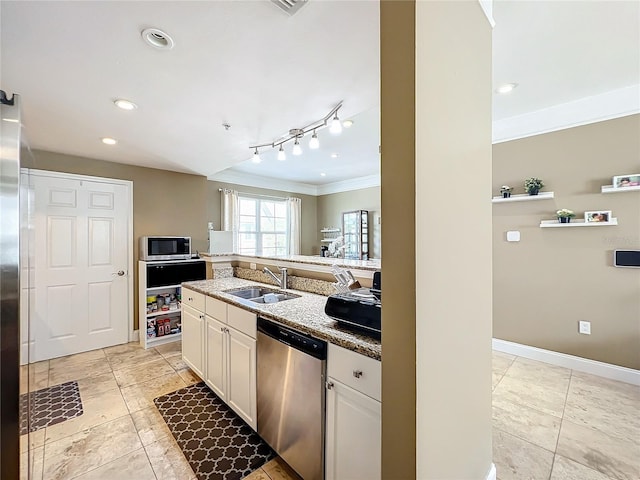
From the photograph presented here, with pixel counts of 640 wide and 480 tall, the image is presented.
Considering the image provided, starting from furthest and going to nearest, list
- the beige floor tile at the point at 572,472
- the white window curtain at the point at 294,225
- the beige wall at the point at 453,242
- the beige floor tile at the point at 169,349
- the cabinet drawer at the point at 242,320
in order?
the white window curtain at the point at 294,225 → the beige floor tile at the point at 169,349 → the cabinet drawer at the point at 242,320 → the beige floor tile at the point at 572,472 → the beige wall at the point at 453,242

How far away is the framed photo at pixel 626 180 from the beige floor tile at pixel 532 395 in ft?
6.07

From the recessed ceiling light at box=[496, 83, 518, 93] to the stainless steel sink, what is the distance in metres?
2.48

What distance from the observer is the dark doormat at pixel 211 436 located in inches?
65.1

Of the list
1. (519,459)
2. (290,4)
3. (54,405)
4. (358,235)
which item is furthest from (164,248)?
(519,459)

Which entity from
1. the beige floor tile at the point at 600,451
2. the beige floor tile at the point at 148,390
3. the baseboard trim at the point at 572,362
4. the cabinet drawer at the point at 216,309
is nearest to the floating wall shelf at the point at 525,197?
the baseboard trim at the point at 572,362

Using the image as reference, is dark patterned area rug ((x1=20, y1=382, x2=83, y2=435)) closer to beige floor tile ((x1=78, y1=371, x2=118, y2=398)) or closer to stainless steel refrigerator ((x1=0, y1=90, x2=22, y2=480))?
beige floor tile ((x1=78, y1=371, x2=118, y2=398))

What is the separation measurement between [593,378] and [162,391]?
392cm

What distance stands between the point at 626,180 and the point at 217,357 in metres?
3.79

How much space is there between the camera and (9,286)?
943mm

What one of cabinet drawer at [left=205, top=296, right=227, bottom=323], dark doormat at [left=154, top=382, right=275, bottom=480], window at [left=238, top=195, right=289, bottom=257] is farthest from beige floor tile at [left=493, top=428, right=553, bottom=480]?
window at [left=238, top=195, right=289, bottom=257]

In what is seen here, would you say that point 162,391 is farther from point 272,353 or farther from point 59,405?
point 272,353

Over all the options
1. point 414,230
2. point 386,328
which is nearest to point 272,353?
point 386,328

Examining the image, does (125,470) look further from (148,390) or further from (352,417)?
(352,417)

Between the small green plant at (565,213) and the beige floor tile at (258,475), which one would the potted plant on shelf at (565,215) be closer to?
the small green plant at (565,213)
